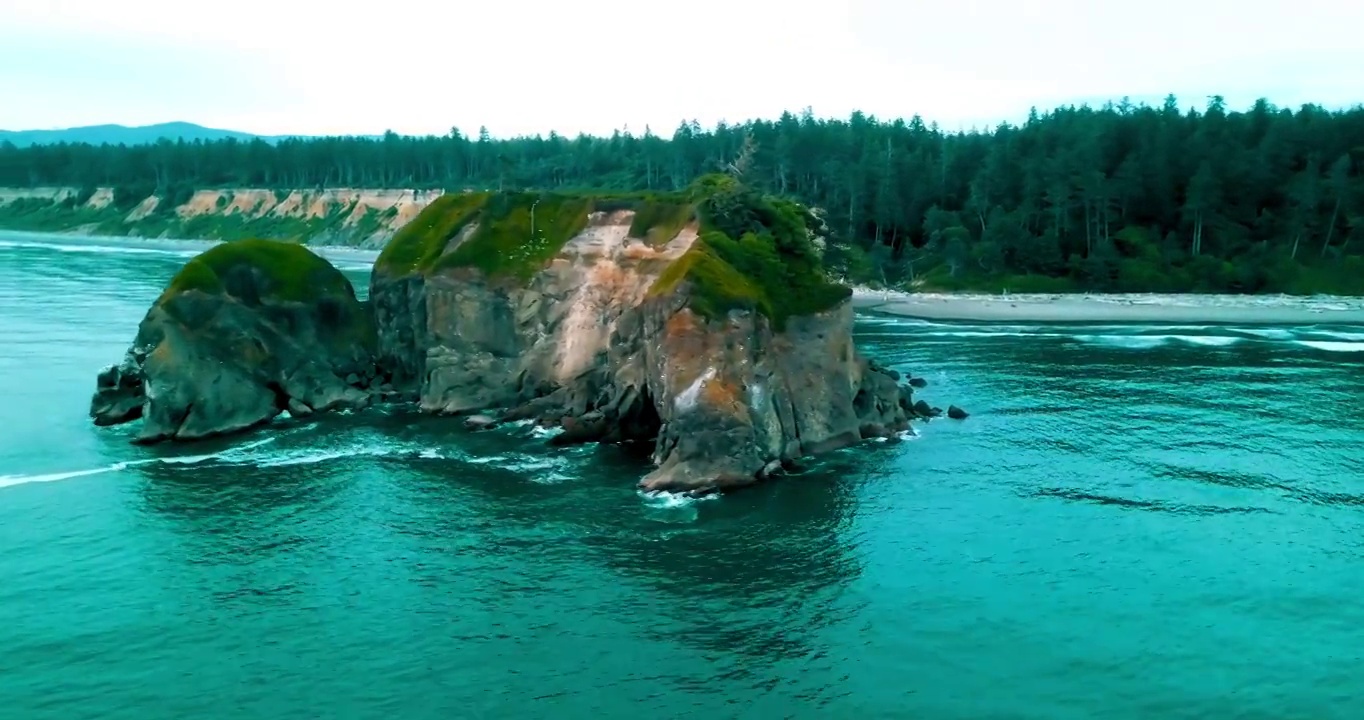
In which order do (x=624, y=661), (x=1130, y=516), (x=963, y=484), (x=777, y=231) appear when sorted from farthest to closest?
(x=777, y=231) → (x=963, y=484) → (x=1130, y=516) → (x=624, y=661)

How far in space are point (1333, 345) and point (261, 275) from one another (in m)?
84.0

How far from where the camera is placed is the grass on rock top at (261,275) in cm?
6097

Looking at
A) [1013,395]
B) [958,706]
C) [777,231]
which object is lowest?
[958,706]

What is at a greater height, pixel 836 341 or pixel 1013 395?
pixel 836 341

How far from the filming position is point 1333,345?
84500 millimetres

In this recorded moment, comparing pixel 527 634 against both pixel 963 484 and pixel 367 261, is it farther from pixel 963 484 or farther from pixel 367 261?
pixel 367 261

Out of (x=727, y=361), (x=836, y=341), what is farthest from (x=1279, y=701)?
(x=836, y=341)

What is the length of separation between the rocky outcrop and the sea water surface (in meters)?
2.51

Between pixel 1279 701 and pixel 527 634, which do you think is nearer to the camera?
pixel 1279 701

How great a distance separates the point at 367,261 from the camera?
164 meters

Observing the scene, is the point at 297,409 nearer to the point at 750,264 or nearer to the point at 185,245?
the point at 750,264

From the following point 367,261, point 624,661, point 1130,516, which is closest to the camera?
point 624,661

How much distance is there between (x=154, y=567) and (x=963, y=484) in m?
34.2

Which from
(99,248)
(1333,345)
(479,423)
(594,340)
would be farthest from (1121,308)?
(99,248)
